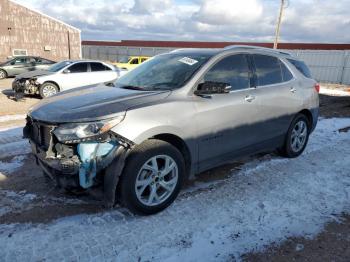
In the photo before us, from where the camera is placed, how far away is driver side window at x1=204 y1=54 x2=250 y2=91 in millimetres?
4184

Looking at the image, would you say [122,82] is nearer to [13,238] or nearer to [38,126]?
[38,126]

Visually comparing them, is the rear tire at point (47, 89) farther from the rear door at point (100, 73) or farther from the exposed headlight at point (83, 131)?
the exposed headlight at point (83, 131)

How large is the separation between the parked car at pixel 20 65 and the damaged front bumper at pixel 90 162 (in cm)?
1824

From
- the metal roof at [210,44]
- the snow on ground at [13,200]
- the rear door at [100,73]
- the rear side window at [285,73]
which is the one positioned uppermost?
the metal roof at [210,44]

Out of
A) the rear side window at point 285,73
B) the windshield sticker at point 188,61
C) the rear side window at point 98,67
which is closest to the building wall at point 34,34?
the rear side window at point 98,67

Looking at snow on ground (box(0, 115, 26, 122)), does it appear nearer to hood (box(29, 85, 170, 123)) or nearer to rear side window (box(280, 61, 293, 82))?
hood (box(29, 85, 170, 123))

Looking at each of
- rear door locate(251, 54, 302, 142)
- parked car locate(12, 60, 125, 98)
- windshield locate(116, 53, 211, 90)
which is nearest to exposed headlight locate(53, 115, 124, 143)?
windshield locate(116, 53, 211, 90)

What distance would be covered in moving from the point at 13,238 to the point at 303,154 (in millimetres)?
4789

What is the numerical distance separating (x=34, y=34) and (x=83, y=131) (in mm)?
28492

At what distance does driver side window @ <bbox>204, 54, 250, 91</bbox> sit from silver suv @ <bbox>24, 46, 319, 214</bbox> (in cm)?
1

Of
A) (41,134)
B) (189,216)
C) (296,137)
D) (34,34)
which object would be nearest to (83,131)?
(41,134)

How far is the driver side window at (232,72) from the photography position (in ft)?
13.7

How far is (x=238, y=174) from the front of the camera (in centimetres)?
487

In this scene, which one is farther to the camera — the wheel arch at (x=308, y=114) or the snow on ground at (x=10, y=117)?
the snow on ground at (x=10, y=117)
